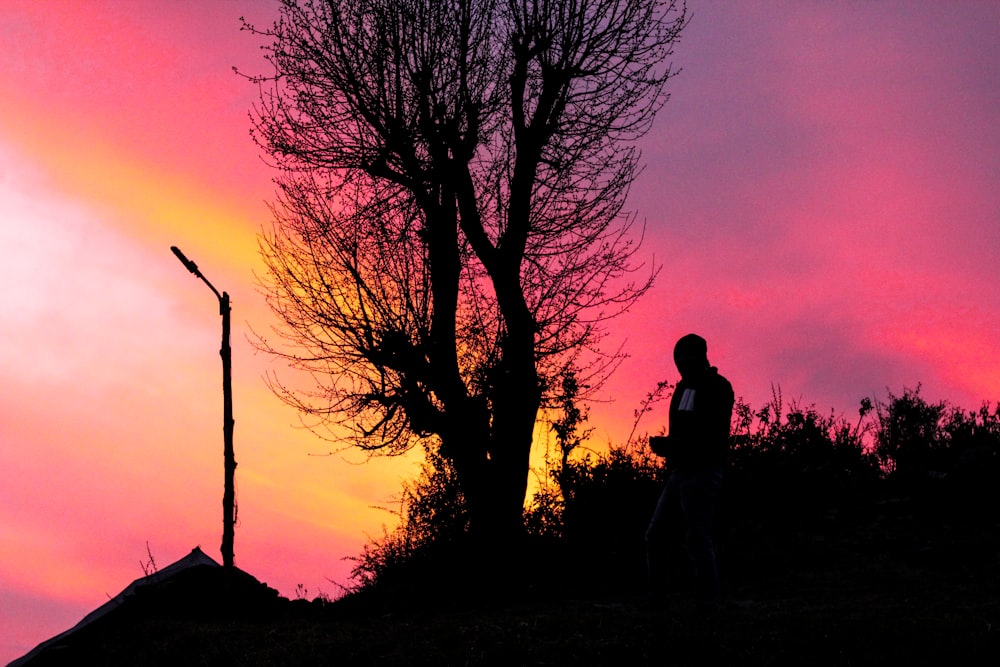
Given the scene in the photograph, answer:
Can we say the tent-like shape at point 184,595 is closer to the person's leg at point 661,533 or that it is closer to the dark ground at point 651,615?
the dark ground at point 651,615

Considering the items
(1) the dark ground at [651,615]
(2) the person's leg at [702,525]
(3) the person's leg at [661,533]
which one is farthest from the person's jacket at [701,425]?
(1) the dark ground at [651,615]

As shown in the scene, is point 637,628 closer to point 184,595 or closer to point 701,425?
point 701,425

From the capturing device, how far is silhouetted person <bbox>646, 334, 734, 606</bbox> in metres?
9.35

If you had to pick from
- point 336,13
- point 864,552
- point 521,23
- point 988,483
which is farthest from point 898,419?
point 336,13

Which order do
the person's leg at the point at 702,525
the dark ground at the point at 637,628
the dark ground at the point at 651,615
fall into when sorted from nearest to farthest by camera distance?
1. the dark ground at the point at 637,628
2. the dark ground at the point at 651,615
3. the person's leg at the point at 702,525

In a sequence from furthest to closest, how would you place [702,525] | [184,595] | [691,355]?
[184,595], [691,355], [702,525]

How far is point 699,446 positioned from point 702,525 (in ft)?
2.49

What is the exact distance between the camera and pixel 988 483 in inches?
675

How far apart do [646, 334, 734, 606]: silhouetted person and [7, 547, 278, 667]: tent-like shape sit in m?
8.90

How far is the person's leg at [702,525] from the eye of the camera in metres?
9.31

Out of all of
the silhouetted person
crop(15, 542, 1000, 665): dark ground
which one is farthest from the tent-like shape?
the silhouetted person

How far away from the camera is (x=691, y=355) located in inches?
381

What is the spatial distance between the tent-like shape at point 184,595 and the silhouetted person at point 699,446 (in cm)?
890

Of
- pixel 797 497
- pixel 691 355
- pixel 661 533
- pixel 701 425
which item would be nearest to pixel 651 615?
pixel 661 533
